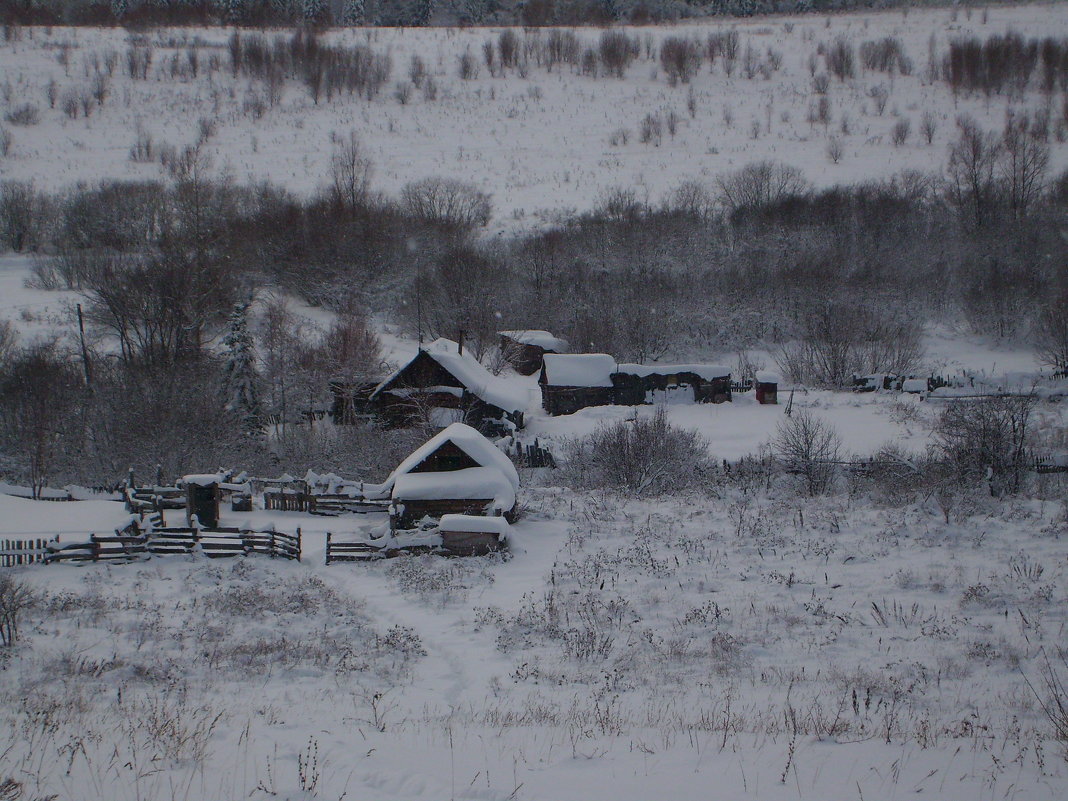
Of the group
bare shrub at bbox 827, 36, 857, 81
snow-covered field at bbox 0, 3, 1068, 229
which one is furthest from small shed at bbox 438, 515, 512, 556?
bare shrub at bbox 827, 36, 857, 81

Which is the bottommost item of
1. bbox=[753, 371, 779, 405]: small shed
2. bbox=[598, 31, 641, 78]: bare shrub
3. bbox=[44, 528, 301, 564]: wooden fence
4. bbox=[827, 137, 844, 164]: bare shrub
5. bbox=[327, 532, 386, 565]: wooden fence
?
bbox=[327, 532, 386, 565]: wooden fence

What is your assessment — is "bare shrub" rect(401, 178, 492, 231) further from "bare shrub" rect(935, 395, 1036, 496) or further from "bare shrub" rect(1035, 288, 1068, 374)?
"bare shrub" rect(935, 395, 1036, 496)

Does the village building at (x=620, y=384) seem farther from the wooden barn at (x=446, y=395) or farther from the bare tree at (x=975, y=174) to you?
the bare tree at (x=975, y=174)

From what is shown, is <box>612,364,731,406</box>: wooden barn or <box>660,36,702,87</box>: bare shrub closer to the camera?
<box>612,364,731,406</box>: wooden barn

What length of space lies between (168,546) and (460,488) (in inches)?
294

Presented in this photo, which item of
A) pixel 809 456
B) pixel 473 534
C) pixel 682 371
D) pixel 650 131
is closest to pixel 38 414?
pixel 473 534

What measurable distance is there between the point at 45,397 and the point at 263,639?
26.8 meters

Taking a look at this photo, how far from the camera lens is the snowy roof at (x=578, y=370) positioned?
3972 centimetres

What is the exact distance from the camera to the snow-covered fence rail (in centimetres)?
1719

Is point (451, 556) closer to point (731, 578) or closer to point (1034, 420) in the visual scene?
point (731, 578)

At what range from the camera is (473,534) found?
18672 millimetres

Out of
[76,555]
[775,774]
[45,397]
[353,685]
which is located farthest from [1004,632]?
[45,397]

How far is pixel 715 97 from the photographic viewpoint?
75.6 m

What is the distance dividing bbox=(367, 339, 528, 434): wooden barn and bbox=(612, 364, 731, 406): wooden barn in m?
7.02
